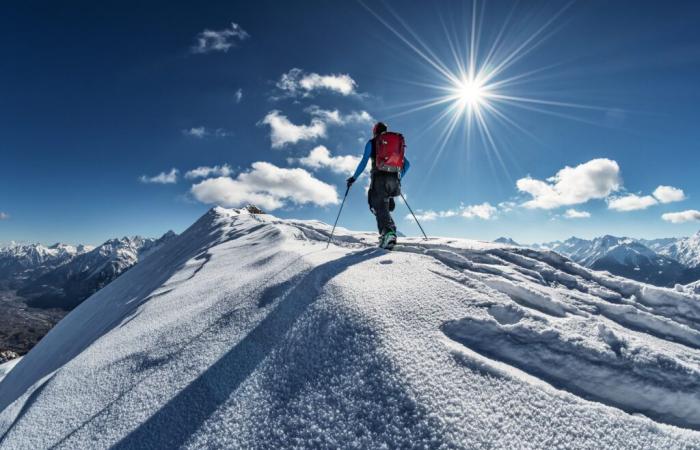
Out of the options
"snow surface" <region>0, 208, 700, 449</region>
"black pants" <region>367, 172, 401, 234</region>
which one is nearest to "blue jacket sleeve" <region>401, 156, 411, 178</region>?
"black pants" <region>367, 172, 401, 234</region>

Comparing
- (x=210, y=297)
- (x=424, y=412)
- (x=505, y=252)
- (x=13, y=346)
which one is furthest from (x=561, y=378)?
(x=13, y=346)

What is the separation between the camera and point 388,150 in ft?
27.5

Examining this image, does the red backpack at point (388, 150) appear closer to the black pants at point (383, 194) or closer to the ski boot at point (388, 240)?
the black pants at point (383, 194)

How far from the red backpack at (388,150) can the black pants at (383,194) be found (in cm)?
25

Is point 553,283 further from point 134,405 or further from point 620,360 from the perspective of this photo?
point 134,405

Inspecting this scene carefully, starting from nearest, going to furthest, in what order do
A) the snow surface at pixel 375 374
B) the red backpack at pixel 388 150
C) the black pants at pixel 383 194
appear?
the snow surface at pixel 375 374 < the red backpack at pixel 388 150 < the black pants at pixel 383 194

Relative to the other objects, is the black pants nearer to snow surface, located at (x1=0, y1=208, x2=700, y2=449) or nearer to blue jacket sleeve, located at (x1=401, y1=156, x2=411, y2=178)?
blue jacket sleeve, located at (x1=401, y1=156, x2=411, y2=178)

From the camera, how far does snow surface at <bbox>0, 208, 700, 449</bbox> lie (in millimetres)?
2258

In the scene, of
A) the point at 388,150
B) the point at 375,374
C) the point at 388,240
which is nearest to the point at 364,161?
the point at 388,150

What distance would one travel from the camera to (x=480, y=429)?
2137mm

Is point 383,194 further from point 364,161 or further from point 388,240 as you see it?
point 388,240

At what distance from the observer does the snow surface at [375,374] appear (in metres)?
2.26

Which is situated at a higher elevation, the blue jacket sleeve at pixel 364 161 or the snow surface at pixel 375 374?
the blue jacket sleeve at pixel 364 161

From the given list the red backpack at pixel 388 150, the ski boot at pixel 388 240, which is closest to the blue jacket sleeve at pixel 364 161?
the red backpack at pixel 388 150
